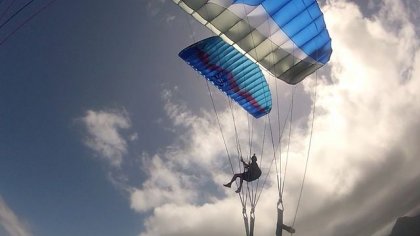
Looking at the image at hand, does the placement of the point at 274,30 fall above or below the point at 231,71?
Result: below

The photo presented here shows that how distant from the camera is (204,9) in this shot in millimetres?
12539

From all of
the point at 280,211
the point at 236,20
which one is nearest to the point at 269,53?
the point at 236,20

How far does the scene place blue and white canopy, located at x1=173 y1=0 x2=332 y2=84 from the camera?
12.8 metres

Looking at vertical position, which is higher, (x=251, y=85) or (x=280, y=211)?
(x=251, y=85)

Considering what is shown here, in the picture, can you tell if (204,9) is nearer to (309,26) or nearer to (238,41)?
(238,41)

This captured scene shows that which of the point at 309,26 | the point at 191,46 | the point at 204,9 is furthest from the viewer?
the point at 191,46

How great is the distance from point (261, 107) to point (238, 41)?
14.2 ft

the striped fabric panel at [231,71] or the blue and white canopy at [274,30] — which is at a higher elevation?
the striped fabric panel at [231,71]

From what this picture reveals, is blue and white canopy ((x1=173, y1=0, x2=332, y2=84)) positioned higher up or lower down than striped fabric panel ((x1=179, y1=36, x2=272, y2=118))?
lower down

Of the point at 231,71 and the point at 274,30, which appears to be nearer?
the point at 274,30

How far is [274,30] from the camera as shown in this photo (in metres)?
13.7

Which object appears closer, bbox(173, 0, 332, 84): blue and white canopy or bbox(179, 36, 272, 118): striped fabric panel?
bbox(173, 0, 332, 84): blue and white canopy

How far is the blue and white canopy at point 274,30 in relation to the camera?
1275 cm

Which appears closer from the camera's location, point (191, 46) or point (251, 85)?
point (191, 46)
